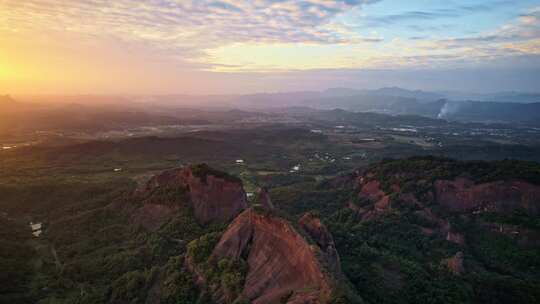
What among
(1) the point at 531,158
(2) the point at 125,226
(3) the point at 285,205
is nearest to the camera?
(2) the point at 125,226

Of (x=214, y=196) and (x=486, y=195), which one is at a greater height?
(x=214, y=196)

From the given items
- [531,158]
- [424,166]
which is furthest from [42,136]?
[531,158]

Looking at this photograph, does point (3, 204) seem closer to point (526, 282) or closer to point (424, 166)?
point (424, 166)

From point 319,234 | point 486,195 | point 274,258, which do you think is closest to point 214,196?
point 319,234

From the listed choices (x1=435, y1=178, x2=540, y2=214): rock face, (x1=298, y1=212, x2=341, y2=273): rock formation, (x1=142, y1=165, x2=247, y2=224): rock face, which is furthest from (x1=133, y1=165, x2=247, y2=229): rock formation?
(x1=435, y1=178, x2=540, y2=214): rock face

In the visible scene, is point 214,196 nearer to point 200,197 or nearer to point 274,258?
point 200,197
